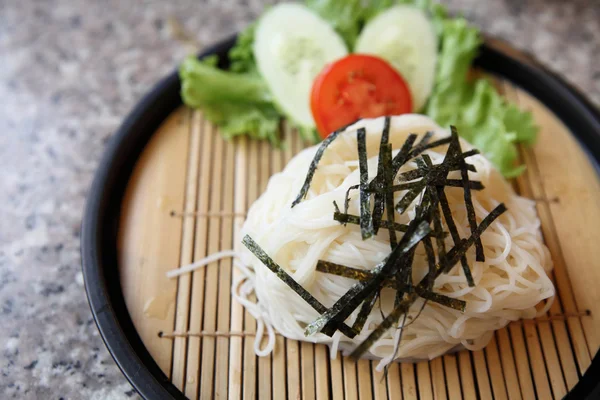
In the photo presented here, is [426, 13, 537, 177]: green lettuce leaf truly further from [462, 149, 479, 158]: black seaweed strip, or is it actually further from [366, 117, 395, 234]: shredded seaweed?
[366, 117, 395, 234]: shredded seaweed

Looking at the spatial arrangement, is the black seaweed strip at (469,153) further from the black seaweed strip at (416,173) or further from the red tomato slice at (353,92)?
the red tomato slice at (353,92)

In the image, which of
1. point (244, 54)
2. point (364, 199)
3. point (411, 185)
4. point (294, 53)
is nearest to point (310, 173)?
point (364, 199)

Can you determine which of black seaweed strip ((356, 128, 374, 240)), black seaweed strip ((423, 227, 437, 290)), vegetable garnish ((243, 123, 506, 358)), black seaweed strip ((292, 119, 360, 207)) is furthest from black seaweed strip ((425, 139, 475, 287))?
black seaweed strip ((292, 119, 360, 207))

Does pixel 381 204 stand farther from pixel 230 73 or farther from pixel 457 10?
pixel 457 10

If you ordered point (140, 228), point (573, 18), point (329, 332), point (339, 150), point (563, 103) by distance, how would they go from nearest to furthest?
point (329, 332) → point (339, 150) → point (140, 228) → point (563, 103) → point (573, 18)

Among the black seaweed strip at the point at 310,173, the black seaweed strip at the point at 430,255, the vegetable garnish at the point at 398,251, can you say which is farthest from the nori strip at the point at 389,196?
the black seaweed strip at the point at 310,173

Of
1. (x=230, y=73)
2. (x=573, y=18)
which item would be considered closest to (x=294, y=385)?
(x=230, y=73)
